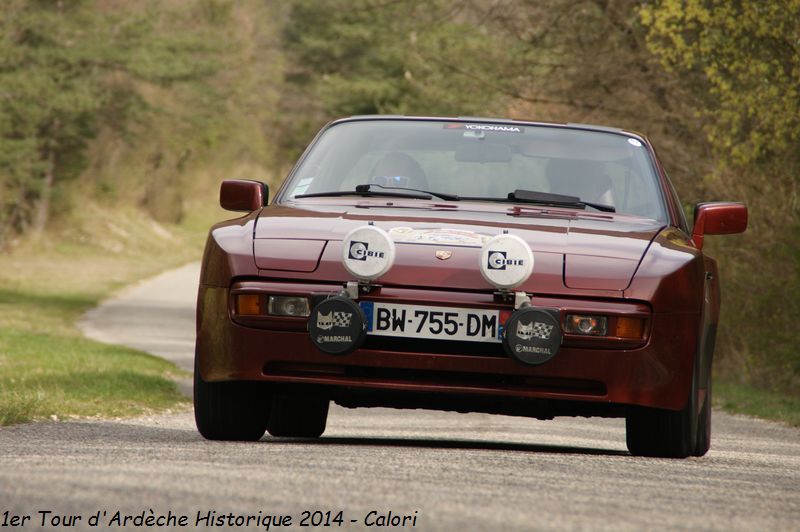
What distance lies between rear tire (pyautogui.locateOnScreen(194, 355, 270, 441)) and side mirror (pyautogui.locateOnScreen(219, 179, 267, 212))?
1.03 m

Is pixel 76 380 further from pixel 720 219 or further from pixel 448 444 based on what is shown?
pixel 720 219

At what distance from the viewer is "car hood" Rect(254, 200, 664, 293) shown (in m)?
7.12

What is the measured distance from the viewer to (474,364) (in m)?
7.12

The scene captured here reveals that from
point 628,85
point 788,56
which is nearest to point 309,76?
→ point 628,85

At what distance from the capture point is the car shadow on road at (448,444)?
7891 millimetres

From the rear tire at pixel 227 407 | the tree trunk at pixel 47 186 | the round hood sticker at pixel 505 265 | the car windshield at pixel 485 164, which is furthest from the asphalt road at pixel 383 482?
the tree trunk at pixel 47 186

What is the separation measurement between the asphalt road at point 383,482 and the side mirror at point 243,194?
1150 millimetres

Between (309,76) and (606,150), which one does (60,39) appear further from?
(606,150)

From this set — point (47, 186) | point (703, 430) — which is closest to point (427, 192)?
point (703, 430)

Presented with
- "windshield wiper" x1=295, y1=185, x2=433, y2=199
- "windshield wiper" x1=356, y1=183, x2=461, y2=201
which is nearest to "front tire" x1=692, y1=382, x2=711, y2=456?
"windshield wiper" x1=356, y1=183, x2=461, y2=201

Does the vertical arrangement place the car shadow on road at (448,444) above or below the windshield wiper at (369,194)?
below

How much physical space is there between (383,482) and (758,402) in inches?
432

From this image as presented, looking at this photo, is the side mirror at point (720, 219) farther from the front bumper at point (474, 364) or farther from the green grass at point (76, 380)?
the green grass at point (76, 380)

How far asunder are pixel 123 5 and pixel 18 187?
21.4 ft
